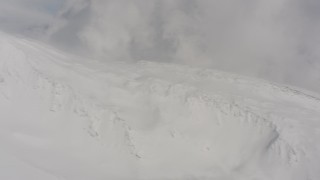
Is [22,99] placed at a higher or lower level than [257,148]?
higher

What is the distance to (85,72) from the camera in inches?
4018

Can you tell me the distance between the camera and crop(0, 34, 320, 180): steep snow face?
8575 centimetres

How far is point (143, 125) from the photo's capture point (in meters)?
95.3

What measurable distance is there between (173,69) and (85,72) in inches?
660

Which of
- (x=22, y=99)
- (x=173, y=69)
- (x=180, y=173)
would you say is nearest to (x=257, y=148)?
(x=180, y=173)

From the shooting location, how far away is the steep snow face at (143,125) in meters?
85.8

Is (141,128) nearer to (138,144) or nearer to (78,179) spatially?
(138,144)

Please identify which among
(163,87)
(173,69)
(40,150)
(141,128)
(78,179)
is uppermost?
(173,69)

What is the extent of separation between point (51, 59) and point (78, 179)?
27943mm

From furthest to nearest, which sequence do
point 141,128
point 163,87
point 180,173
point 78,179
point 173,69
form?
point 173,69 → point 163,87 → point 141,128 → point 180,173 → point 78,179

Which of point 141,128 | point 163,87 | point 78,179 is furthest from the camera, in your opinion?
point 163,87

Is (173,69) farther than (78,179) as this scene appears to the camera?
Yes

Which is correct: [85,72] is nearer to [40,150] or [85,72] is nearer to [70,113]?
[70,113]

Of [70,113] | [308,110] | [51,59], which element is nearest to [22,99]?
[70,113]
